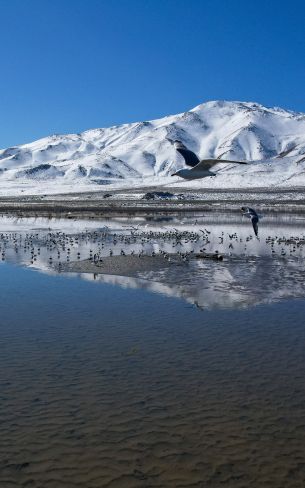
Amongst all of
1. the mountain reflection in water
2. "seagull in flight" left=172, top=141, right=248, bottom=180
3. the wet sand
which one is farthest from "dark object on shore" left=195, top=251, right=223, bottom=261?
"seagull in flight" left=172, top=141, right=248, bottom=180

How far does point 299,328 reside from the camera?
1442 cm

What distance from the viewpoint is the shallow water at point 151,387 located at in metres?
7.74

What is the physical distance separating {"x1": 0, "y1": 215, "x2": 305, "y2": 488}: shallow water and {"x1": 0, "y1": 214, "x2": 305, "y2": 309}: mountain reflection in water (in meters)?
0.37

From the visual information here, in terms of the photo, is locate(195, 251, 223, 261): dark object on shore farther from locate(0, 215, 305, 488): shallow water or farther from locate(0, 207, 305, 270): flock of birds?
locate(0, 215, 305, 488): shallow water

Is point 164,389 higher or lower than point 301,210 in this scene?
lower

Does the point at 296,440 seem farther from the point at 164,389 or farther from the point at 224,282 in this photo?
the point at 224,282

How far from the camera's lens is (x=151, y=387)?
412 inches

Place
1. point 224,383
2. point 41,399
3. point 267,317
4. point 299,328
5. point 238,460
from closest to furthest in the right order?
1. point 238,460
2. point 41,399
3. point 224,383
4. point 299,328
5. point 267,317

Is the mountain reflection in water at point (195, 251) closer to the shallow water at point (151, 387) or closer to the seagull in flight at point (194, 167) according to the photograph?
the shallow water at point (151, 387)

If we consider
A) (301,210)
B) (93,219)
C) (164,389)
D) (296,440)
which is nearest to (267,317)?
(164,389)

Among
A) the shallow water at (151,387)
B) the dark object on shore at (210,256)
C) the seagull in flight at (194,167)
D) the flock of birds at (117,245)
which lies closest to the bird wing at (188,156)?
the seagull in flight at (194,167)

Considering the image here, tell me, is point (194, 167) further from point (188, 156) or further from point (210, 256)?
point (210, 256)

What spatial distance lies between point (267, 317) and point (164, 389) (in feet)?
20.6

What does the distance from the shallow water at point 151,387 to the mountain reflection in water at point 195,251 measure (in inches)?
14.7
